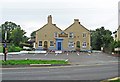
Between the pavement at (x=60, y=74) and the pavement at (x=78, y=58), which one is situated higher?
the pavement at (x=78, y=58)

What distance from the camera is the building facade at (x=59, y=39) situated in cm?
6394

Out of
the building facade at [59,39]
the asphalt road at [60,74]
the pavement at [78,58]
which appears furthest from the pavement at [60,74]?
the building facade at [59,39]

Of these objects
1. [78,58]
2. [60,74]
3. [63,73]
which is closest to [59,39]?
[78,58]

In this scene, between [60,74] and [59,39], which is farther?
[59,39]

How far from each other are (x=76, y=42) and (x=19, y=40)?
55.2 feet

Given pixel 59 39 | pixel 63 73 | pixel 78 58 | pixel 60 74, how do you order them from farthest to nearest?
pixel 59 39, pixel 78 58, pixel 63 73, pixel 60 74

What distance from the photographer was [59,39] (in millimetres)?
64000

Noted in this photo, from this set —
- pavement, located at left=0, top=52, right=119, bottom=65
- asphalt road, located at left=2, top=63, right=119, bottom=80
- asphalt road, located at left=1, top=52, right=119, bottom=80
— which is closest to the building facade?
pavement, located at left=0, top=52, right=119, bottom=65

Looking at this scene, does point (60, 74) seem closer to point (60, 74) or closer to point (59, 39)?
point (60, 74)

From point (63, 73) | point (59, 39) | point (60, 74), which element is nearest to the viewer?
point (60, 74)

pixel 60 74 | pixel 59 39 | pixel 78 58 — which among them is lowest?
pixel 60 74

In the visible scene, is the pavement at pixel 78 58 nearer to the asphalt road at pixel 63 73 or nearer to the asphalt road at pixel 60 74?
the asphalt road at pixel 63 73

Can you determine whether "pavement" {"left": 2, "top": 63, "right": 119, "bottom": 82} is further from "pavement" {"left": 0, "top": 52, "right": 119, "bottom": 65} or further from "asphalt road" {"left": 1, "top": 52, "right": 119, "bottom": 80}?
"pavement" {"left": 0, "top": 52, "right": 119, "bottom": 65}

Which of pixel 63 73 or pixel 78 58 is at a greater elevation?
pixel 78 58
